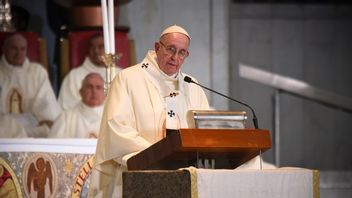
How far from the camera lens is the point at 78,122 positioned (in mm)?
8430

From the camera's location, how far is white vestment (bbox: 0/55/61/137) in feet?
27.4

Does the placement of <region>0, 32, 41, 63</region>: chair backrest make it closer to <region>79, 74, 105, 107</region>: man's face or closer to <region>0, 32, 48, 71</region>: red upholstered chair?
<region>0, 32, 48, 71</region>: red upholstered chair

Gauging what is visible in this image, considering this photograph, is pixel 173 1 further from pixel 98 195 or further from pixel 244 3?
pixel 98 195

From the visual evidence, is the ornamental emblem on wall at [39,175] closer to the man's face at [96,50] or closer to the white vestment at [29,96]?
the white vestment at [29,96]

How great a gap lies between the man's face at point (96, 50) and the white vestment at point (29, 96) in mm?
434

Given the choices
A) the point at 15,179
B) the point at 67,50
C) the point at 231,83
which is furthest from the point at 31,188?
the point at 231,83

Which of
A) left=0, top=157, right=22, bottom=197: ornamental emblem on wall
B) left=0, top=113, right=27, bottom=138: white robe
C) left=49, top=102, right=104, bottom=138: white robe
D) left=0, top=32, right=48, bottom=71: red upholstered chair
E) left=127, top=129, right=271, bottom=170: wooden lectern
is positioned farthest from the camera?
left=0, top=32, right=48, bottom=71: red upholstered chair

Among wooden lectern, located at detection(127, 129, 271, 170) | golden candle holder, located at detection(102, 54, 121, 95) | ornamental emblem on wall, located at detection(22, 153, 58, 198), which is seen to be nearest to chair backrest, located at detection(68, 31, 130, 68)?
ornamental emblem on wall, located at detection(22, 153, 58, 198)

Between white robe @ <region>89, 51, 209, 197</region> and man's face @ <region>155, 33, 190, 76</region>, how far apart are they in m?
0.15

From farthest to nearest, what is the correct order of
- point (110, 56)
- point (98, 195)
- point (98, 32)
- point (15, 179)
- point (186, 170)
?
1. point (98, 32)
2. point (15, 179)
3. point (110, 56)
4. point (98, 195)
5. point (186, 170)

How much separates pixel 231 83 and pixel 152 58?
452 centimetres

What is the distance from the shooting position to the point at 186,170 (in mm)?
4484

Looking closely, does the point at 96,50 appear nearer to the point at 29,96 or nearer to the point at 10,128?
the point at 29,96

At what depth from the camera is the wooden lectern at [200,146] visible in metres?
4.51
